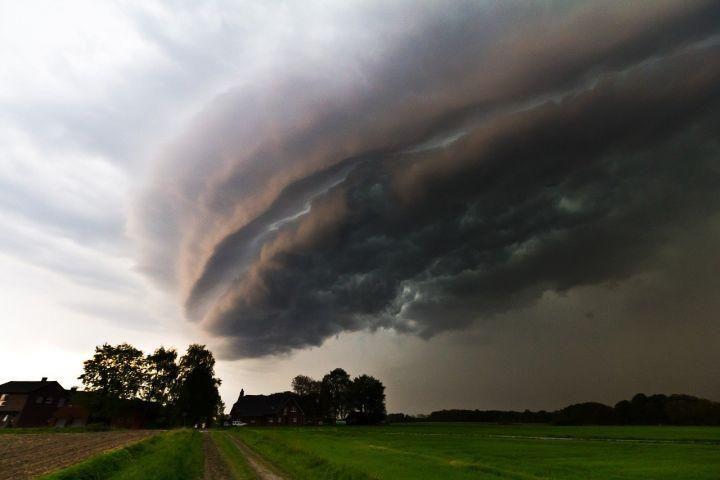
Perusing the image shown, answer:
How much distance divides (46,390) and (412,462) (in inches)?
5353

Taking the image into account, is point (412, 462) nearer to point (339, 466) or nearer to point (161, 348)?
point (339, 466)

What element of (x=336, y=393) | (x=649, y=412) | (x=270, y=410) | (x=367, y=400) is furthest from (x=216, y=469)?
(x=649, y=412)

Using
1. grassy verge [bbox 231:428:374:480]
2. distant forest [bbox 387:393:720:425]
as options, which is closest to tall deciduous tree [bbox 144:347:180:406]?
grassy verge [bbox 231:428:374:480]

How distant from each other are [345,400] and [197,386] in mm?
66910

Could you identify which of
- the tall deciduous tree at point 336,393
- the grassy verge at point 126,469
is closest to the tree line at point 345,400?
the tall deciduous tree at point 336,393

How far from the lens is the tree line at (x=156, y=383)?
109m

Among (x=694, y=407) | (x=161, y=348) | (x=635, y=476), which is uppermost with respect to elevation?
(x=161, y=348)

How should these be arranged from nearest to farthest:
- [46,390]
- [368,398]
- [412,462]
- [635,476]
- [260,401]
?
[635,476], [412,462], [46,390], [260,401], [368,398]

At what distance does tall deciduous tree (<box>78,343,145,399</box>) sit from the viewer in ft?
357

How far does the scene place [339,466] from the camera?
29.5 meters

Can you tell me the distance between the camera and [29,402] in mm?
114438

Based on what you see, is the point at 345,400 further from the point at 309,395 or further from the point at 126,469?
the point at 126,469

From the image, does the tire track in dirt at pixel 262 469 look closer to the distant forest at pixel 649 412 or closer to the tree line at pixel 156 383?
the tree line at pixel 156 383

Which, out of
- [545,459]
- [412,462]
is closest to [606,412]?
[545,459]
